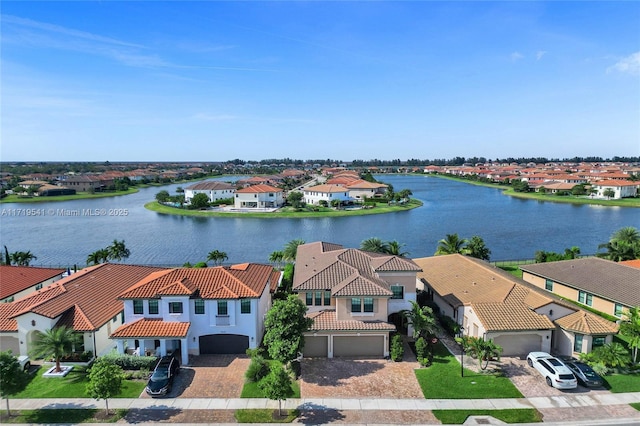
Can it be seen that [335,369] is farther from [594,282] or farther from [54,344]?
[594,282]

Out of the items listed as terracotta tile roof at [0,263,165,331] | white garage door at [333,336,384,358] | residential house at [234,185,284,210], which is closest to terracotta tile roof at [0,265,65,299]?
terracotta tile roof at [0,263,165,331]

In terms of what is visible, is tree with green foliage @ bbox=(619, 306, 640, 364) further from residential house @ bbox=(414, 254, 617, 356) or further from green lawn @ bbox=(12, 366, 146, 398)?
green lawn @ bbox=(12, 366, 146, 398)

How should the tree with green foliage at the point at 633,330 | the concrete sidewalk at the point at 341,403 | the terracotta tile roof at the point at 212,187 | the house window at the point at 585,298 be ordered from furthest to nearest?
the terracotta tile roof at the point at 212,187 < the house window at the point at 585,298 < the tree with green foliage at the point at 633,330 < the concrete sidewalk at the point at 341,403

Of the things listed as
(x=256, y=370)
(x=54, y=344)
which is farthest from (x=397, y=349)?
(x=54, y=344)

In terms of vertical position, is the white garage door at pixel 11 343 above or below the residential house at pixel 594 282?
below

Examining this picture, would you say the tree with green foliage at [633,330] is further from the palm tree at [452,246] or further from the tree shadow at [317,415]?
the palm tree at [452,246]

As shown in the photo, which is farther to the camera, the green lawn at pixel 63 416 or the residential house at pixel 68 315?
the residential house at pixel 68 315

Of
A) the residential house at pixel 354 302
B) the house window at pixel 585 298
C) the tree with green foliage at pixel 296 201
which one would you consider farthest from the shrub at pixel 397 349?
the tree with green foliage at pixel 296 201
